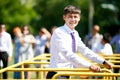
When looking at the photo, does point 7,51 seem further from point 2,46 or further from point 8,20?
point 8,20

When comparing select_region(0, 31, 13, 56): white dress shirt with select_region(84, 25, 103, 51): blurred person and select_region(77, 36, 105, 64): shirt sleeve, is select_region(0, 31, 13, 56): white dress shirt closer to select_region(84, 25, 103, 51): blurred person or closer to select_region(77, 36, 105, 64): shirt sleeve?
select_region(84, 25, 103, 51): blurred person

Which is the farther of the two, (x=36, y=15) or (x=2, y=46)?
(x=36, y=15)

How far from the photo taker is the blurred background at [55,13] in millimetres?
57719

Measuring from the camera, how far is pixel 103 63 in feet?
24.3

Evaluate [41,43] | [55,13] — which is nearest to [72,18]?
[41,43]

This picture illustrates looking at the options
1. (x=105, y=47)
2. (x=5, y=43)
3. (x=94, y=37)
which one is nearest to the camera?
(x=105, y=47)

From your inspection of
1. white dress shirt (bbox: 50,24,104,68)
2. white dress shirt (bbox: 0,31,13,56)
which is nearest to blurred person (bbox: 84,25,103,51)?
white dress shirt (bbox: 0,31,13,56)

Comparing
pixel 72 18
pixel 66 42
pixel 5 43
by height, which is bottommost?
pixel 66 42

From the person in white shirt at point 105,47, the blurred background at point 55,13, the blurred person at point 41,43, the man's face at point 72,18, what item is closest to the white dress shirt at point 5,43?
the blurred person at point 41,43

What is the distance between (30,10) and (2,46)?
6993 centimetres

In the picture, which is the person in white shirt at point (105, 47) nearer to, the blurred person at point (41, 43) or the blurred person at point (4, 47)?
the blurred person at point (4, 47)

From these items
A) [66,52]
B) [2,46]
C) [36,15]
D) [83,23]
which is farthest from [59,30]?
[36,15]

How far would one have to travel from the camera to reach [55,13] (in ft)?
226

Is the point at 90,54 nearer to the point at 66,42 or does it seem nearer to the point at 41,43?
the point at 66,42
